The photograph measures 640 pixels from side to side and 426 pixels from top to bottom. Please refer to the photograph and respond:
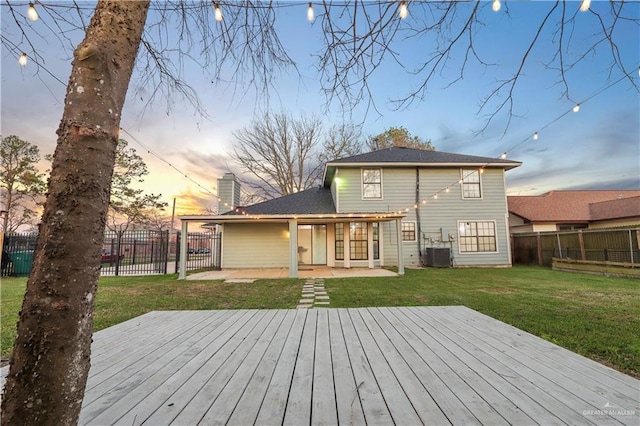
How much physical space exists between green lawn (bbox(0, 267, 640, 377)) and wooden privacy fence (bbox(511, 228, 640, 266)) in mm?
1853

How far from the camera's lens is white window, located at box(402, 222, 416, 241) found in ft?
38.5

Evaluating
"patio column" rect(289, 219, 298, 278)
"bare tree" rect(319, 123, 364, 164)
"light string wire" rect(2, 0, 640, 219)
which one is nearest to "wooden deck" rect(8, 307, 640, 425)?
"light string wire" rect(2, 0, 640, 219)

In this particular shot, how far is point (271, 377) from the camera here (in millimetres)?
1785

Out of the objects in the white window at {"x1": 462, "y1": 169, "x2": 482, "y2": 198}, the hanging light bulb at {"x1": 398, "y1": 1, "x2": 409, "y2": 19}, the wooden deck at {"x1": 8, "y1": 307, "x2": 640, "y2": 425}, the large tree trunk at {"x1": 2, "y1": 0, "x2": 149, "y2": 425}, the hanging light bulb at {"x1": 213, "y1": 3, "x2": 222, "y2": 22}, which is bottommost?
the wooden deck at {"x1": 8, "y1": 307, "x2": 640, "y2": 425}

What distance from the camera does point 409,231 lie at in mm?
11734

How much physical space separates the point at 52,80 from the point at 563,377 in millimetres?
4501

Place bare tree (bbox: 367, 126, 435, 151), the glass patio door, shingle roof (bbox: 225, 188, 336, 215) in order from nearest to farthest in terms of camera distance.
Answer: shingle roof (bbox: 225, 188, 336, 215)
the glass patio door
bare tree (bbox: 367, 126, 435, 151)

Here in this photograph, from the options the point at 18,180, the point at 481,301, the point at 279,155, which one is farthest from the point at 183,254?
the point at 18,180

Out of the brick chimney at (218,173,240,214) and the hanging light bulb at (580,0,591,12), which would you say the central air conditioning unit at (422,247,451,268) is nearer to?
the brick chimney at (218,173,240,214)

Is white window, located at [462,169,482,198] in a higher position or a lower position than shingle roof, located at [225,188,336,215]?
higher

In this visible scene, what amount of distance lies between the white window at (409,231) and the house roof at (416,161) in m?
2.40

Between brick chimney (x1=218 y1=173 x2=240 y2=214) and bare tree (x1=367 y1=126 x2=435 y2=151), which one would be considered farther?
bare tree (x1=367 y1=126 x2=435 y2=151)

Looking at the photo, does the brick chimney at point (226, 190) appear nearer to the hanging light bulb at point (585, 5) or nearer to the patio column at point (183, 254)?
the patio column at point (183, 254)

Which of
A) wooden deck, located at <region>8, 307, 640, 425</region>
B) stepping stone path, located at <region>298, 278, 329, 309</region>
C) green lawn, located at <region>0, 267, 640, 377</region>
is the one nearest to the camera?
wooden deck, located at <region>8, 307, 640, 425</region>
